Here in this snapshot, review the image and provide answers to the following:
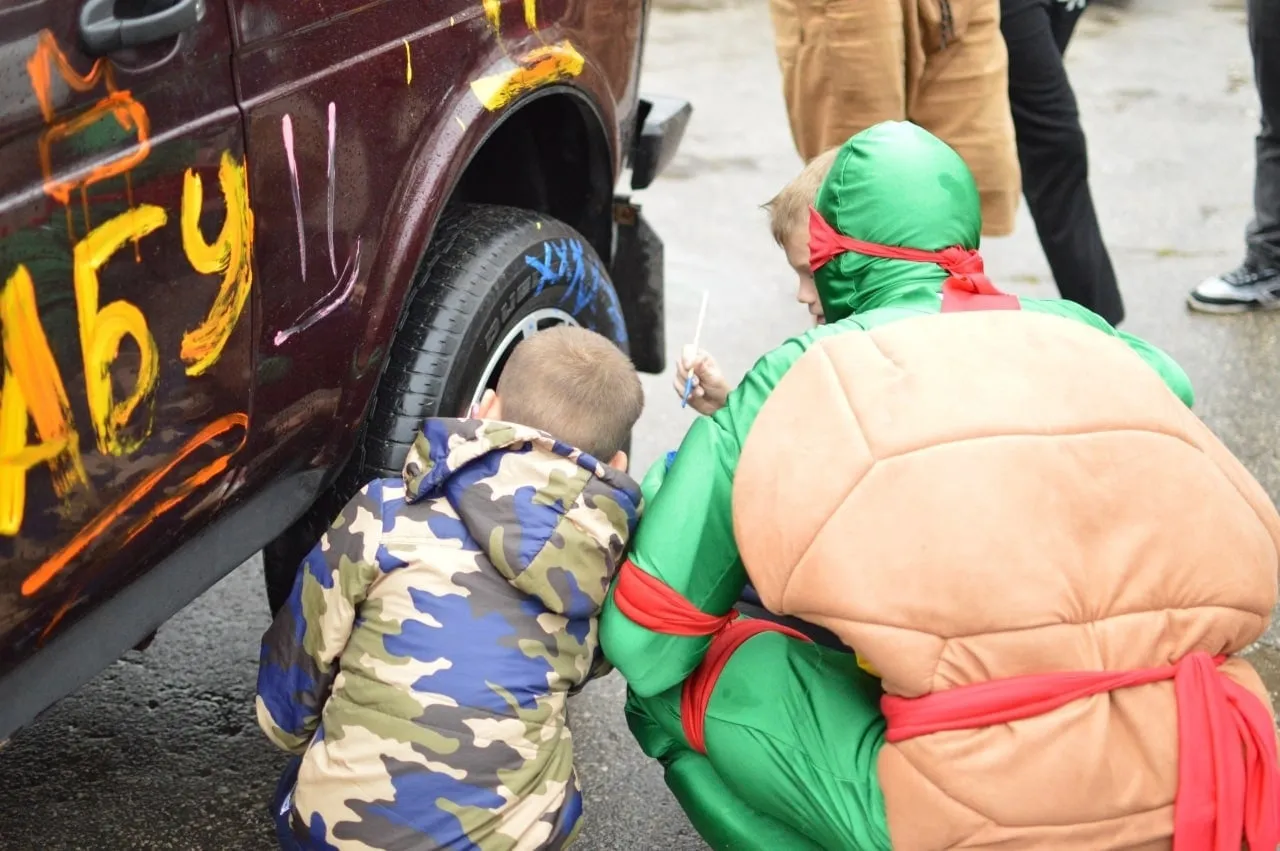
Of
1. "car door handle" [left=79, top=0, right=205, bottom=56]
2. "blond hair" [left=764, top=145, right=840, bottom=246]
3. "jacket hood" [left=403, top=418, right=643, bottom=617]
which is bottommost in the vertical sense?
"jacket hood" [left=403, top=418, right=643, bottom=617]

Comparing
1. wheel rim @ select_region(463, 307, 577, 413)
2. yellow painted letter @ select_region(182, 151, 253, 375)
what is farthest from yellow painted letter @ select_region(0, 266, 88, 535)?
wheel rim @ select_region(463, 307, 577, 413)

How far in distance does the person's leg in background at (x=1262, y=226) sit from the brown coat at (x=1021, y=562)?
309cm

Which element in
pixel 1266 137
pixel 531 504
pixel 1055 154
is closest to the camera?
pixel 531 504

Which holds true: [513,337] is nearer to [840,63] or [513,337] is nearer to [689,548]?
[689,548]

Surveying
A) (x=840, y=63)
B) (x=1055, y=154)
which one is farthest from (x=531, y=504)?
(x=1055, y=154)

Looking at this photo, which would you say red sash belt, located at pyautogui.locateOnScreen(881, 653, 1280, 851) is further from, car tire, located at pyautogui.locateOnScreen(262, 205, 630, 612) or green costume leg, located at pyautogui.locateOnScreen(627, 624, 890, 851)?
car tire, located at pyautogui.locateOnScreen(262, 205, 630, 612)

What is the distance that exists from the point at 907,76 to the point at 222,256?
2076 millimetres

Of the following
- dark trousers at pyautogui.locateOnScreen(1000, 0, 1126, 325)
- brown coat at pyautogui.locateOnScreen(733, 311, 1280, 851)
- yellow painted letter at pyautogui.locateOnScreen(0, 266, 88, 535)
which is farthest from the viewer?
dark trousers at pyautogui.locateOnScreen(1000, 0, 1126, 325)

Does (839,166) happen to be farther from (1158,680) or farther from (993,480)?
(1158,680)

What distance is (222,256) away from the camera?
5.28ft

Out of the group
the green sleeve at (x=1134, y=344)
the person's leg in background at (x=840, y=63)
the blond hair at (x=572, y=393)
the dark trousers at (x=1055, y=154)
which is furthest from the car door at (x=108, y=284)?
the dark trousers at (x=1055, y=154)

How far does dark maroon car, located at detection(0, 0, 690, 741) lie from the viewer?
4.55ft

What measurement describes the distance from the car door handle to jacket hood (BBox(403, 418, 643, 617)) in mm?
579

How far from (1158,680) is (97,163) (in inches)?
48.8
